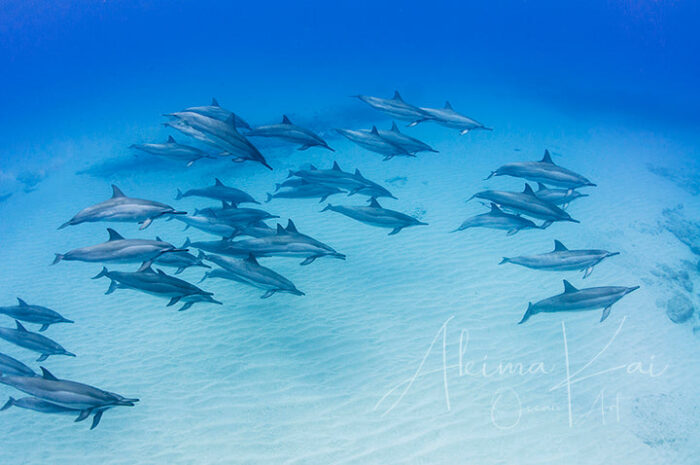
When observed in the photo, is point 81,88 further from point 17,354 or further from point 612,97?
point 612,97

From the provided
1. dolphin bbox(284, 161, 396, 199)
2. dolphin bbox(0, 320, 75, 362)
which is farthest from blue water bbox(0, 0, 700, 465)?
dolphin bbox(284, 161, 396, 199)

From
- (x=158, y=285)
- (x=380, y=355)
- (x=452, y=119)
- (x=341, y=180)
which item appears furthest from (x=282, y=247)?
(x=452, y=119)

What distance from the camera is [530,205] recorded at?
20.2 ft

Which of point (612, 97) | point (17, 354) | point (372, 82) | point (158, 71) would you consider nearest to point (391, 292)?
point (17, 354)

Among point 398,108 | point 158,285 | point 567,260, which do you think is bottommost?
point 158,285

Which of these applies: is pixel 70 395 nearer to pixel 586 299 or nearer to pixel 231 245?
pixel 231 245

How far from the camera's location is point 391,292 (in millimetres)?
8258

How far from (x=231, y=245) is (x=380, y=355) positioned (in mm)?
3312

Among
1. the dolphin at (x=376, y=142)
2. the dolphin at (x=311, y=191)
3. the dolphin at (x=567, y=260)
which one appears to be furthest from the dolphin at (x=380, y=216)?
the dolphin at (x=567, y=260)

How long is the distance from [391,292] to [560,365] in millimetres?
3460

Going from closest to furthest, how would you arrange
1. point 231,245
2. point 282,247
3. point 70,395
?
point 70,395 < point 282,247 < point 231,245

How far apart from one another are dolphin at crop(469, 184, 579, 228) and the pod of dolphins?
0.02 metres

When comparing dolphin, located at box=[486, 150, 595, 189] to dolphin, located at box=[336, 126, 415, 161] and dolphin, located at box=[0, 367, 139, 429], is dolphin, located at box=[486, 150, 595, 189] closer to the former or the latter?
dolphin, located at box=[336, 126, 415, 161]

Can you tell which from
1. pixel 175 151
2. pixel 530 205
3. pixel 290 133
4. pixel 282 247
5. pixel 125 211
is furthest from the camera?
pixel 175 151
